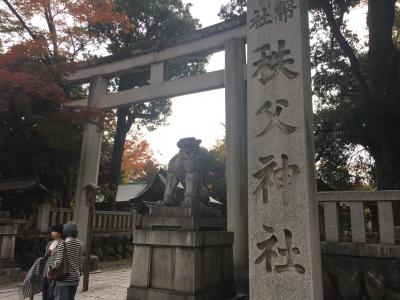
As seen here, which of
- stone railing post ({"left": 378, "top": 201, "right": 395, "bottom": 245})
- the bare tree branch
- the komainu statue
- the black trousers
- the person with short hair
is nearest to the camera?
the person with short hair

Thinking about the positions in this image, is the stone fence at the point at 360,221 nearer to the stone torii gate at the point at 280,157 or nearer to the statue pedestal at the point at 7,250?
the stone torii gate at the point at 280,157

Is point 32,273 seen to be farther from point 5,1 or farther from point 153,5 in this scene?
point 153,5

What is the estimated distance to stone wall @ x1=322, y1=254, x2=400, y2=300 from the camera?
607cm

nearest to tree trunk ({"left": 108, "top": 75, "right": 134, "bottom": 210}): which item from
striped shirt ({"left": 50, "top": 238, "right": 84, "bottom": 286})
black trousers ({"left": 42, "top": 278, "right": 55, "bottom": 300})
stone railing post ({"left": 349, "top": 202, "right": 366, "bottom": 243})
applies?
black trousers ({"left": 42, "top": 278, "right": 55, "bottom": 300})

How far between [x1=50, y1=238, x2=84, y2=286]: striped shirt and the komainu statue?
7.15 ft

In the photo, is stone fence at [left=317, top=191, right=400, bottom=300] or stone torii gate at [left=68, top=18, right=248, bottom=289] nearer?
stone fence at [left=317, top=191, right=400, bottom=300]

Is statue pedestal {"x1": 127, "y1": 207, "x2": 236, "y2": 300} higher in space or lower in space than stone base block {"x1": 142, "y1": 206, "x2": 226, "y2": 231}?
lower

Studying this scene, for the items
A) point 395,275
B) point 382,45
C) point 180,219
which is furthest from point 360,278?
point 382,45

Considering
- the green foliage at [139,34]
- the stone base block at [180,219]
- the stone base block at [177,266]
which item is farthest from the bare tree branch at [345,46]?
the green foliage at [139,34]

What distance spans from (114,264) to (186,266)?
849cm

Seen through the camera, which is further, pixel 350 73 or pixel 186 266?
pixel 350 73

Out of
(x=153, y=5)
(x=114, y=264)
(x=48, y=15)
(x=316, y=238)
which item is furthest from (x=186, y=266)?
(x=153, y=5)

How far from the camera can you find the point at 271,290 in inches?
186

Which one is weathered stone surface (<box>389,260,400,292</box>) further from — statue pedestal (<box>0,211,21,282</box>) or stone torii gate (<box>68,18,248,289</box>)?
statue pedestal (<box>0,211,21,282</box>)
